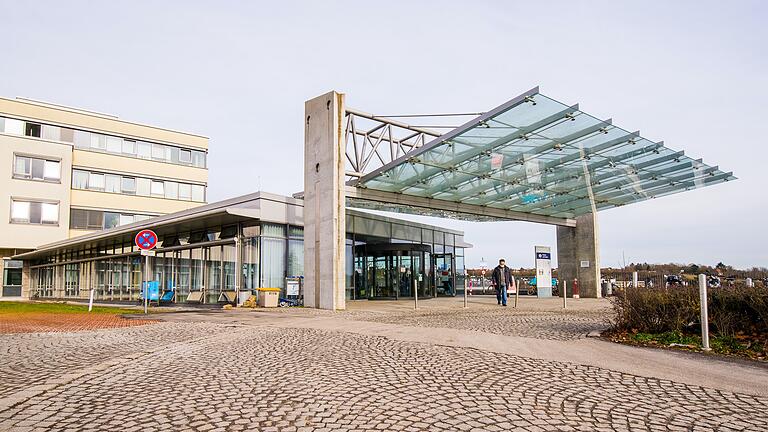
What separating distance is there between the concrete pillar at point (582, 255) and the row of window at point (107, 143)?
33.2 m

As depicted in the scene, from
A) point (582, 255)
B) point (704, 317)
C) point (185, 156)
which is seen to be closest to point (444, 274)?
point (582, 255)

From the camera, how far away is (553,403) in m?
5.26

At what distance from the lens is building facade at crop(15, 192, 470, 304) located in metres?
21.8

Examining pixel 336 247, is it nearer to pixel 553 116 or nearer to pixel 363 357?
pixel 553 116

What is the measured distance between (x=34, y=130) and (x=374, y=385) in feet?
155

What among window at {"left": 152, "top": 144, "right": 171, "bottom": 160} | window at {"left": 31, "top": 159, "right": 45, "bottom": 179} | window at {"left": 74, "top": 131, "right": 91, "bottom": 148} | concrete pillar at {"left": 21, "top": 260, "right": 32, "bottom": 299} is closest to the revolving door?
window at {"left": 31, "top": 159, "right": 45, "bottom": 179}

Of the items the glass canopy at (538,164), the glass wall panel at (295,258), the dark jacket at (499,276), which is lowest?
the dark jacket at (499,276)

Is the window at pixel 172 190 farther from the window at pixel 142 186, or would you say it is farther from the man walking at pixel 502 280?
the man walking at pixel 502 280

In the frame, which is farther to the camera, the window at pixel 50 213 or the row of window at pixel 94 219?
the row of window at pixel 94 219

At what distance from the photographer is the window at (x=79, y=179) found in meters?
44.8

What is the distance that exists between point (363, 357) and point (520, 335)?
12.0 feet

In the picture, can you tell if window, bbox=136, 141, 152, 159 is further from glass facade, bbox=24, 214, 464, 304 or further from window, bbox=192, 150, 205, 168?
glass facade, bbox=24, 214, 464, 304

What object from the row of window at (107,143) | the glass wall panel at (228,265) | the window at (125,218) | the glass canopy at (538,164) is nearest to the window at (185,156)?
the row of window at (107,143)

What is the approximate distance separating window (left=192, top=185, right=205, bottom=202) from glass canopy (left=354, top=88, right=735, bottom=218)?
31276 mm
